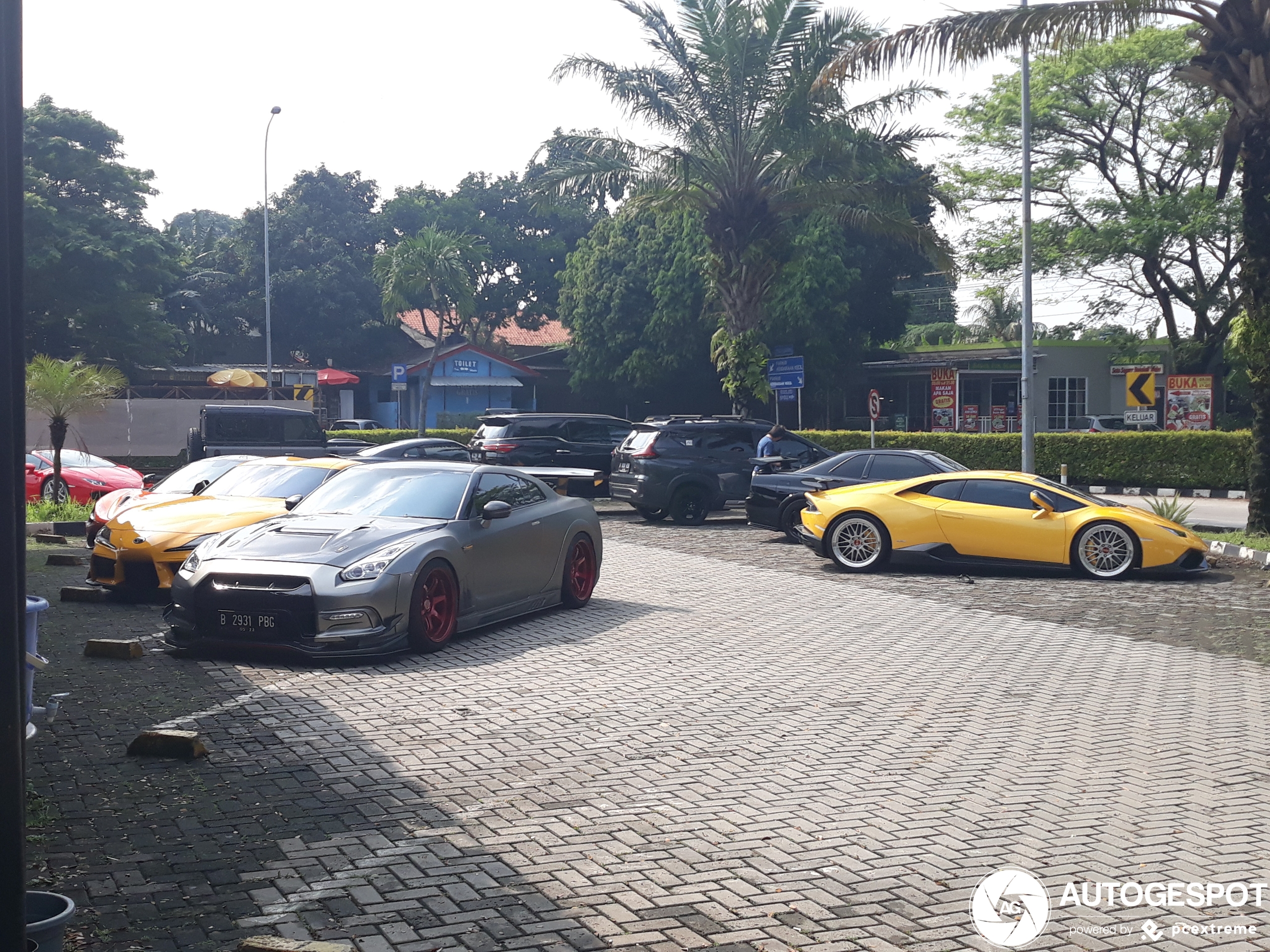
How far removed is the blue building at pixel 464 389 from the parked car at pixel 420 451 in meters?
25.6

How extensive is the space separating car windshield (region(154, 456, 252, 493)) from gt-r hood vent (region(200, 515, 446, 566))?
4.67 metres

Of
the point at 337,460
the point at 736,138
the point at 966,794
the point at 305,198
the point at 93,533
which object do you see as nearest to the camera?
the point at 966,794

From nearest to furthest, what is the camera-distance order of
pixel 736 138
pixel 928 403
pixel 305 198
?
pixel 736 138, pixel 928 403, pixel 305 198

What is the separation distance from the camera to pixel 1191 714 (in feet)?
25.6

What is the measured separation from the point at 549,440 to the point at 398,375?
525 inches

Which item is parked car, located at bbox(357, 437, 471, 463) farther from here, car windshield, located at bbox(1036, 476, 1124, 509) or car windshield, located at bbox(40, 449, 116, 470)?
car windshield, located at bbox(1036, 476, 1124, 509)

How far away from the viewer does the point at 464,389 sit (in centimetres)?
5169

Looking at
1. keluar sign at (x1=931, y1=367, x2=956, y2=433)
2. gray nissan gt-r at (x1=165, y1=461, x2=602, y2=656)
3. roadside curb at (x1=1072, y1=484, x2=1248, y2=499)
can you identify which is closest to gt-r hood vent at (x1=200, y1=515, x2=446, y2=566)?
gray nissan gt-r at (x1=165, y1=461, x2=602, y2=656)

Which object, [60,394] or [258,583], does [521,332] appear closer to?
[60,394]

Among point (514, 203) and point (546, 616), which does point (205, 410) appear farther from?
point (514, 203)

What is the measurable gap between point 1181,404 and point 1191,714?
23.9 metres

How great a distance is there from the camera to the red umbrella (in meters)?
49.0

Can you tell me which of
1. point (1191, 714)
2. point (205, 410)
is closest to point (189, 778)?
point (1191, 714)

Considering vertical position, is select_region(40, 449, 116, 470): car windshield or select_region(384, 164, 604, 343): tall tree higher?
select_region(384, 164, 604, 343): tall tree
